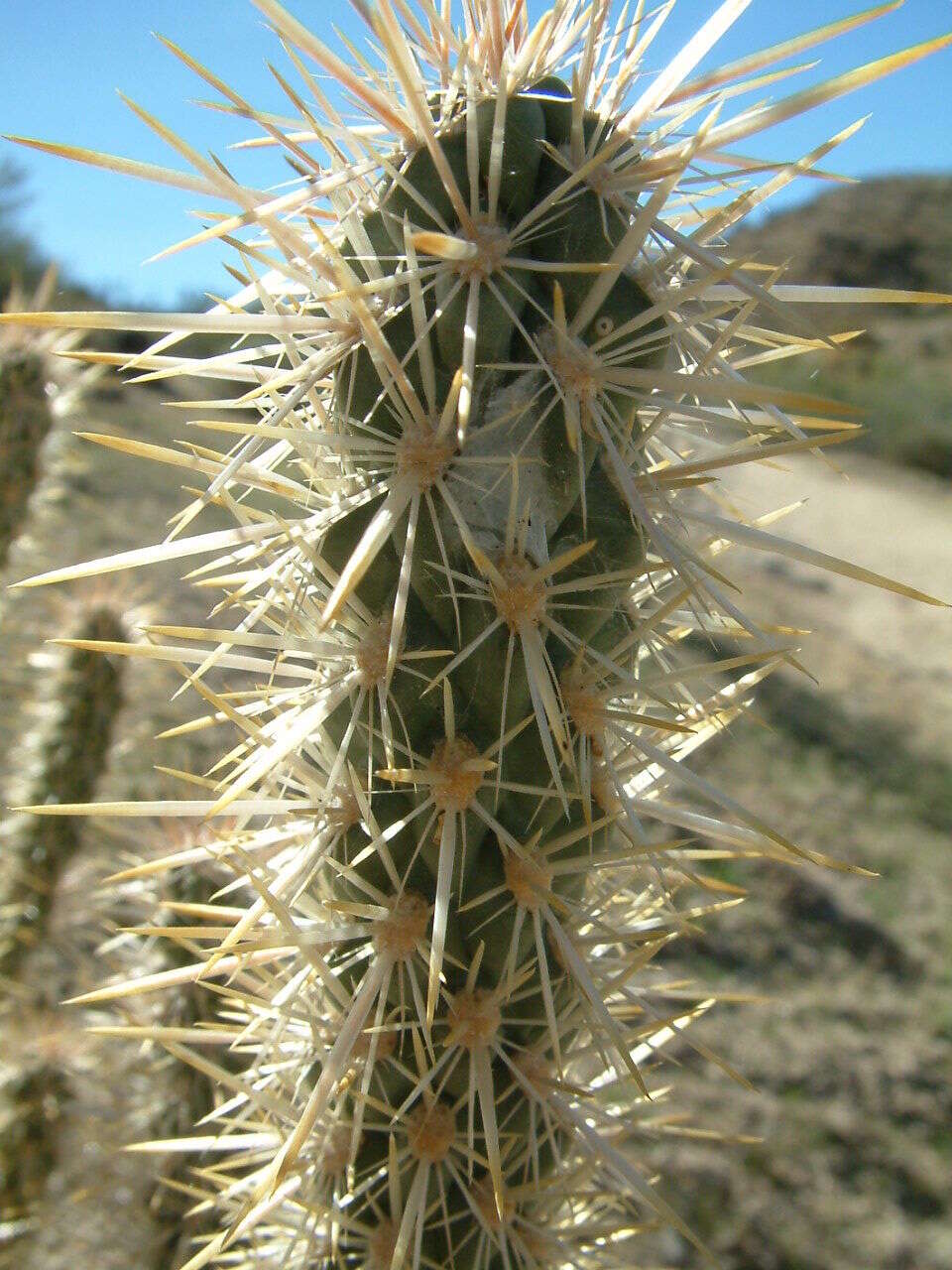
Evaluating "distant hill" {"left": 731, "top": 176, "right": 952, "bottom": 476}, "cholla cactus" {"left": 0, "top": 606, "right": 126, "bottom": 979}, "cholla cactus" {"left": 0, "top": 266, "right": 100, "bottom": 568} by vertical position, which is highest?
"distant hill" {"left": 731, "top": 176, "right": 952, "bottom": 476}

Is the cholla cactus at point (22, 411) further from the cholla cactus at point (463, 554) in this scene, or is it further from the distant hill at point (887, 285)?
the distant hill at point (887, 285)

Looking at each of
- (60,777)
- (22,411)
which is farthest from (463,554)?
(22,411)

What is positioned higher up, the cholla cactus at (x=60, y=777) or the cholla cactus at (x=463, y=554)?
the cholla cactus at (x=463, y=554)

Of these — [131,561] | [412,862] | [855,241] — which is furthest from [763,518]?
[855,241]

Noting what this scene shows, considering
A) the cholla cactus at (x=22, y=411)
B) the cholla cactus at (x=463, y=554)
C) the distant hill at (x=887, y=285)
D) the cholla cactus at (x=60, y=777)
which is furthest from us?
the distant hill at (x=887, y=285)

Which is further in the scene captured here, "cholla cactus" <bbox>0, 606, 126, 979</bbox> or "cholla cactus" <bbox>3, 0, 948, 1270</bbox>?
"cholla cactus" <bbox>0, 606, 126, 979</bbox>

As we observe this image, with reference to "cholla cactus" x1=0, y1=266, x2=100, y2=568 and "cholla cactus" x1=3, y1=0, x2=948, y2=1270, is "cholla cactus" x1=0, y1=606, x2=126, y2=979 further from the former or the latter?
"cholla cactus" x1=3, y1=0, x2=948, y2=1270

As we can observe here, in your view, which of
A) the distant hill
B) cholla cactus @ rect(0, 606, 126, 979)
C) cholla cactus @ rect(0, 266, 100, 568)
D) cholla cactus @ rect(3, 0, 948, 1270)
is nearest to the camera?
cholla cactus @ rect(3, 0, 948, 1270)

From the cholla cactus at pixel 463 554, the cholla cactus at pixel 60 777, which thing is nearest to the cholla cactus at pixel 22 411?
the cholla cactus at pixel 60 777

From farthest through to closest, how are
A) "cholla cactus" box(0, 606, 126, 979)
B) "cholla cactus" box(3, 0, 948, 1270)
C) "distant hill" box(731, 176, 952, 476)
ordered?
"distant hill" box(731, 176, 952, 476) → "cholla cactus" box(0, 606, 126, 979) → "cholla cactus" box(3, 0, 948, 1270)

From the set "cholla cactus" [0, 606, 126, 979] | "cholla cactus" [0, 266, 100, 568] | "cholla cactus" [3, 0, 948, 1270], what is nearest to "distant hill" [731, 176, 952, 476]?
"cholla cactus" [0, 266, 100, 568]
